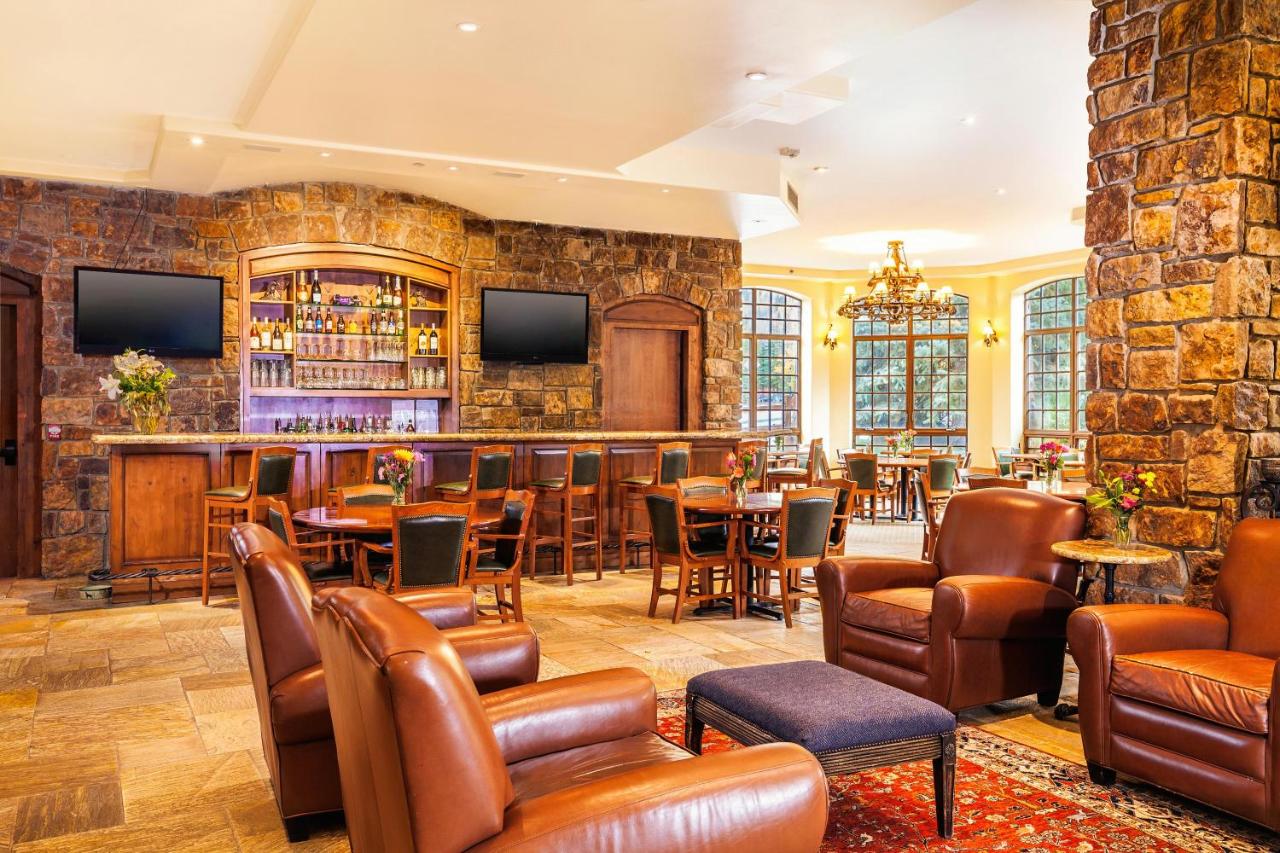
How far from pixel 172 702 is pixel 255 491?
230cm

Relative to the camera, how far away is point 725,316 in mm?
10906

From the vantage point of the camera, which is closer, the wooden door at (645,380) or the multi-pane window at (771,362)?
the wooden door at (645,380)

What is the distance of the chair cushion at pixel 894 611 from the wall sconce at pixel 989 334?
10.4 meters

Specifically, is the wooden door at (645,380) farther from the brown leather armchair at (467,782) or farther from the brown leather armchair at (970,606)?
the brown leather armchair at (467,782)

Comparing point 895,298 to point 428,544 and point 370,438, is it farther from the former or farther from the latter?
point 428,544

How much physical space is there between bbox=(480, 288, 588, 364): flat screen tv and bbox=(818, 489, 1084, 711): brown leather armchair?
5.60 metres

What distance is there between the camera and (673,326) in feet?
35.0

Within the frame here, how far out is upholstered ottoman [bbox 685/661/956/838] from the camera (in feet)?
8.98

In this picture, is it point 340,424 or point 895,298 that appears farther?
point 895,298

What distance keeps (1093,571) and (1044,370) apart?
9.93 meters

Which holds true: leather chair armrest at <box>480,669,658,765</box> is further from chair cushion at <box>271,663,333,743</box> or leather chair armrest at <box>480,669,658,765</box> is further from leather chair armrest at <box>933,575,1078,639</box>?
leather chair armrest at <box>933,575,1078,639</box>

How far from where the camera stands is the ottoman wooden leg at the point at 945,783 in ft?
9.62

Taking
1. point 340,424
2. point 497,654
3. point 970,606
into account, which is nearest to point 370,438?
point 340,424

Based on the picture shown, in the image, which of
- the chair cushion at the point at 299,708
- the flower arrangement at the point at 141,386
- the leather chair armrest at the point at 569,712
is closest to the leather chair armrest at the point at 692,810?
the leather chair armrest at the point at 569,712
